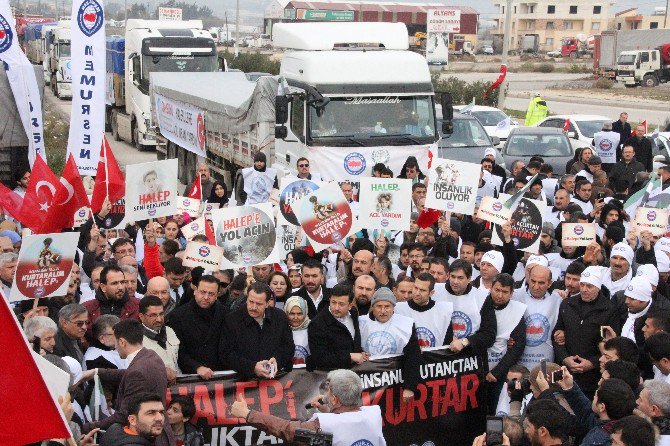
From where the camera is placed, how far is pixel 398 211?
10914 mm

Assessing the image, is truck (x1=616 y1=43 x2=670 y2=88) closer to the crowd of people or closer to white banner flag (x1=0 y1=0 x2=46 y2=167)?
white banner flag (x1=0 y1=0 x2=46 y2=167)

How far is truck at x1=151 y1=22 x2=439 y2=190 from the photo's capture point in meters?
16.2

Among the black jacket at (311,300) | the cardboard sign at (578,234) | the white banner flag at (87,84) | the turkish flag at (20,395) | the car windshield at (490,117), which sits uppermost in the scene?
the white banner flag at (87,84)

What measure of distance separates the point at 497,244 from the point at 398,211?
1.04 m

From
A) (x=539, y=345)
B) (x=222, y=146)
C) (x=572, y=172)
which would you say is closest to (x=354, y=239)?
(x=539, y=345)

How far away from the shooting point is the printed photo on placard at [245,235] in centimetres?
950

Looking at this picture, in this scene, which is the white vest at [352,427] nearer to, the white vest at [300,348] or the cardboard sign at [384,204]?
the white vest at [300,348]

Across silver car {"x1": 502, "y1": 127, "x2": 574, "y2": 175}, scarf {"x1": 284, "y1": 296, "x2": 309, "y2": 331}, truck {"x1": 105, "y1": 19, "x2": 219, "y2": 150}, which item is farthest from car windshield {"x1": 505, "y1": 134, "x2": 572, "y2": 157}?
scarf {"x1": 284, "y1": 296, "x2": 309, "y2": 331}

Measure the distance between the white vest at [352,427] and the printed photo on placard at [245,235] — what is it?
320cm

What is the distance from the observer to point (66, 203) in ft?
33.5

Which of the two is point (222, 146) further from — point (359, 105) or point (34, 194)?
point (34, 194)

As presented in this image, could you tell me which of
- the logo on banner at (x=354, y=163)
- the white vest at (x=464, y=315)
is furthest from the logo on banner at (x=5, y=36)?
the white vest at (x=464, y=315)

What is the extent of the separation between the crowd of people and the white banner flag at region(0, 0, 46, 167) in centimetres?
422

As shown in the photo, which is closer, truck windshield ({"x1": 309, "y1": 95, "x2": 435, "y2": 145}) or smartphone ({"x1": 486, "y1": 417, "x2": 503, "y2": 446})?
smartphone ({"x1": 486, "y1": 417, "x2": 503, "y2": 446})
